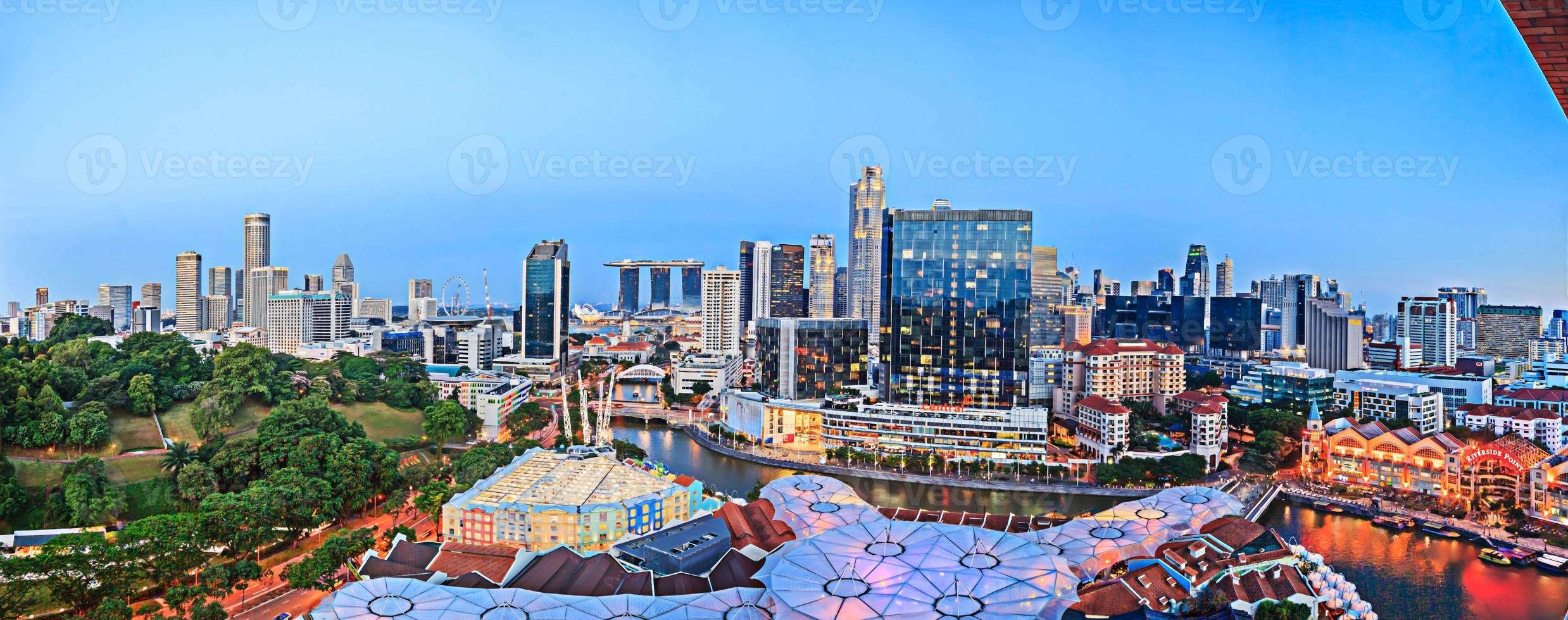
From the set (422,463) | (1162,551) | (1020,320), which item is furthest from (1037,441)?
(422,463)

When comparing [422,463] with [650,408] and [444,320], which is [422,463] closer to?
[650,408]

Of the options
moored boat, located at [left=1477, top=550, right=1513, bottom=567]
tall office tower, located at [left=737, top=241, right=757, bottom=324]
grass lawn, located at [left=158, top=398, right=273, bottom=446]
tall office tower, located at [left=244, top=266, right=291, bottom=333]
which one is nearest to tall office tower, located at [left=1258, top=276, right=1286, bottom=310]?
tall office tower, located at [left=737, top=241, right=757, bottom=324]

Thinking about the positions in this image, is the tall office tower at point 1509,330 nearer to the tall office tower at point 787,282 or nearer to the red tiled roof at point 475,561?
the tall office tower at point 787,282

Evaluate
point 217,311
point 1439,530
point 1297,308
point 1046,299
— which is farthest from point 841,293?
point 1439,530

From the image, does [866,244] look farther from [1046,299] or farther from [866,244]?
[1046,299]

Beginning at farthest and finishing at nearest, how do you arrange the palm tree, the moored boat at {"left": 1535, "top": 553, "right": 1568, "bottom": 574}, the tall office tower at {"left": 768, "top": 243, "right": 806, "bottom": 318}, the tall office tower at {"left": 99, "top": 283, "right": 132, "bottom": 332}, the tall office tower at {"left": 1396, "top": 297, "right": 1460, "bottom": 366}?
the tall office tower at {"left": 768, "top": 243, "right": 806, "bottom": 318} < the tall office tower at {"left": 99, "top": 283, "right": 132, "bottom": 332} < the tall office tower at {"left": 1396, "top": 297, "right": 1460, "bottom": 366} < the palm tree < the moored boat at {"left": 1535, "top": 553, "right": 1568, "bottom": 574}

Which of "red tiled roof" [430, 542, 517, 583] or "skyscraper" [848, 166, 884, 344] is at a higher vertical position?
"skyscraper" [848, 166, 884, 344]

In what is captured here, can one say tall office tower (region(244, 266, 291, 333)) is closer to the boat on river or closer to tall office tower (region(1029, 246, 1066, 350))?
tall office tower (region(1029, 246, 1066, 350))

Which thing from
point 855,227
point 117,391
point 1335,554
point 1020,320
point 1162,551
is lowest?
point 1335,554

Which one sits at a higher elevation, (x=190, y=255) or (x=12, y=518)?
(x=190, y=255)
